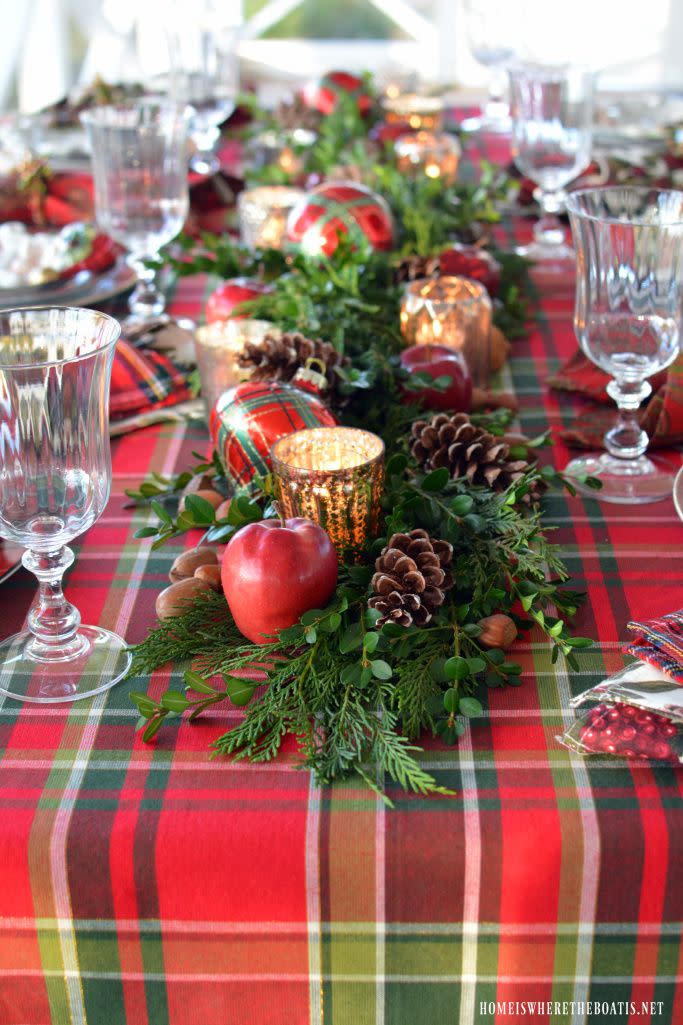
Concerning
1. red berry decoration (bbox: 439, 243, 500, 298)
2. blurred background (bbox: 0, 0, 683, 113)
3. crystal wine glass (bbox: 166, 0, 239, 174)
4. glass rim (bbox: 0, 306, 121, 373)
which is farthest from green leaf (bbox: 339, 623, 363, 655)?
blurred background (bbox: 0, 0, 683, 113)

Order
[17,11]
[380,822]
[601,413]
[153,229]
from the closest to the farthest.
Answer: [380,822], [601,413], [153,229], [17,11]

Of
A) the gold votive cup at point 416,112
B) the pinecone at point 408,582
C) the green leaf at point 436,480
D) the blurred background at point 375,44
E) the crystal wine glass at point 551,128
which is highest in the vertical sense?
the crystal wine glass at point 551,128

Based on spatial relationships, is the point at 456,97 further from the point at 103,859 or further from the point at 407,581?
the point at 103,859

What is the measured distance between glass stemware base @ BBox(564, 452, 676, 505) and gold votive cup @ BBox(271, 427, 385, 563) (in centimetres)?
20

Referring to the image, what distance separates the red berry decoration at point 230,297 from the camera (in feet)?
3.68

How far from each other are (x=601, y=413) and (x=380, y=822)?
1.89 feet

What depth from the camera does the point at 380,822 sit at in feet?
1.87

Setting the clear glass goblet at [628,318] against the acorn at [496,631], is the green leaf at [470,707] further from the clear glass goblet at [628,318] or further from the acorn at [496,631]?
the clear glass goblet at [628,318]

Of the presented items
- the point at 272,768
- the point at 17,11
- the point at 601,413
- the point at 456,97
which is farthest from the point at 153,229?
the point at 17,11

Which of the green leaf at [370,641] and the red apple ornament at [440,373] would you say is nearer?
the green leaf at [370,641]

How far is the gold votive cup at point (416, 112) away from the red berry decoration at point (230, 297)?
837 mm

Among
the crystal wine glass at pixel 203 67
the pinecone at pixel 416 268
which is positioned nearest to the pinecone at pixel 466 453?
the pinecone at pixel 416 268

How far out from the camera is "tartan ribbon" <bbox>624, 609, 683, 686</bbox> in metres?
0.63

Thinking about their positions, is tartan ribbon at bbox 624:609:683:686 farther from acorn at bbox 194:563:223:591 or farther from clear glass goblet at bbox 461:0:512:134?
clear glass goblet at bbox 461:0:512:134
